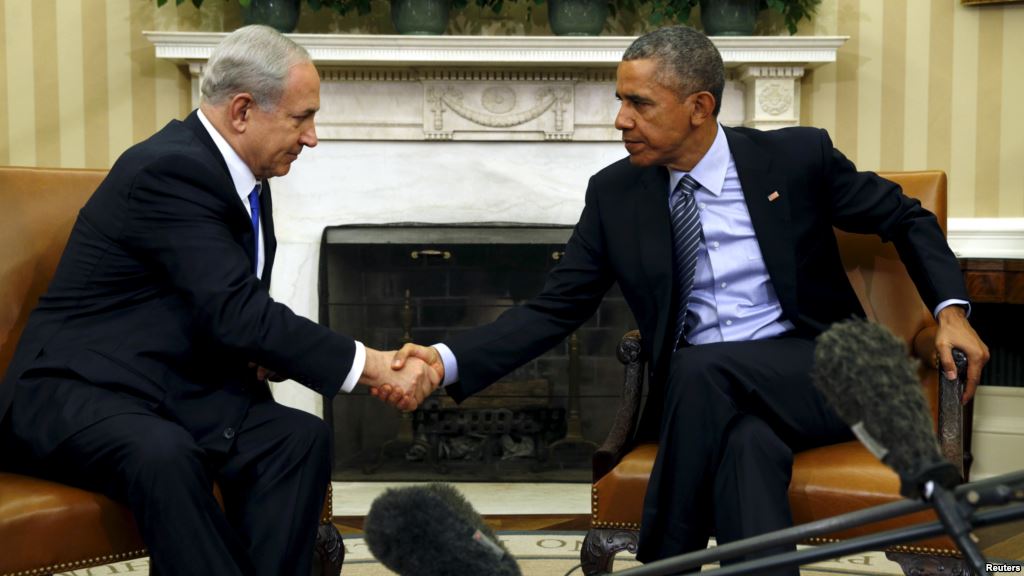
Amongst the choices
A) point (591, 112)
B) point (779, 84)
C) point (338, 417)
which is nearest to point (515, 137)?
point (591, 112)

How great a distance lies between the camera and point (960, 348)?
2330 mm

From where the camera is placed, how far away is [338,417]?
4.25 metres

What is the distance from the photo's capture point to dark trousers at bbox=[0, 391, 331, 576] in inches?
75.1

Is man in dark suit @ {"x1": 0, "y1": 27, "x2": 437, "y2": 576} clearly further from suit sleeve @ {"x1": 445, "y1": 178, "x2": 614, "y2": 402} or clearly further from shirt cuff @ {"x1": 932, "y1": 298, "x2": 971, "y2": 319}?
shirt cuff @ {"x1": 932, "y1": 298, "x2": 971, "y2": 319}

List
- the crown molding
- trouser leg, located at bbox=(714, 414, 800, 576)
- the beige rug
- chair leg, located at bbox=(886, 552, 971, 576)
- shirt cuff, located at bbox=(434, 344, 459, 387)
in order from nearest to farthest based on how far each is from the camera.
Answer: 1. trouser leg, located at bbox=(714, 414, 800, 576)
2. chair leg, located at bbox=(886, 552, 971, 576)
3. shirt cuff, located at bbox=(434, 344, 459, 387)
4. the beige rug
5. the crown molding

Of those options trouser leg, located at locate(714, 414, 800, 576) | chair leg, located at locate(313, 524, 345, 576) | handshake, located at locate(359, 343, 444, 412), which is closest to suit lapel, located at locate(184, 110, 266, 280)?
handshake, located at locate(359, 343, 444, 412)

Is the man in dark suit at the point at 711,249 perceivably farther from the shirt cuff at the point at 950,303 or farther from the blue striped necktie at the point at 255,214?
the blue striped necktie at the point at 255,214

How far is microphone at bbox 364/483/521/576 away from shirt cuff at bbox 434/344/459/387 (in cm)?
155

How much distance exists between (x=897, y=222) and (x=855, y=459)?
2.02 feet

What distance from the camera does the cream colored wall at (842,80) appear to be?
4.26m

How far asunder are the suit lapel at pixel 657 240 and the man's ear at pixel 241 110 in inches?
34.3

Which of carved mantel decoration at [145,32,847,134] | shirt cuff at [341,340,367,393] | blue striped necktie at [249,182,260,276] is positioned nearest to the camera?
shirt cuff at [341,340,367,393]

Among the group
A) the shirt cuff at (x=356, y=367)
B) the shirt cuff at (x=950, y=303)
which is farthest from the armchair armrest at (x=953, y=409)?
the shirt cuff at (x=356, y=367)

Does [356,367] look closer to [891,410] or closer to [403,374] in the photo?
[403,374]
